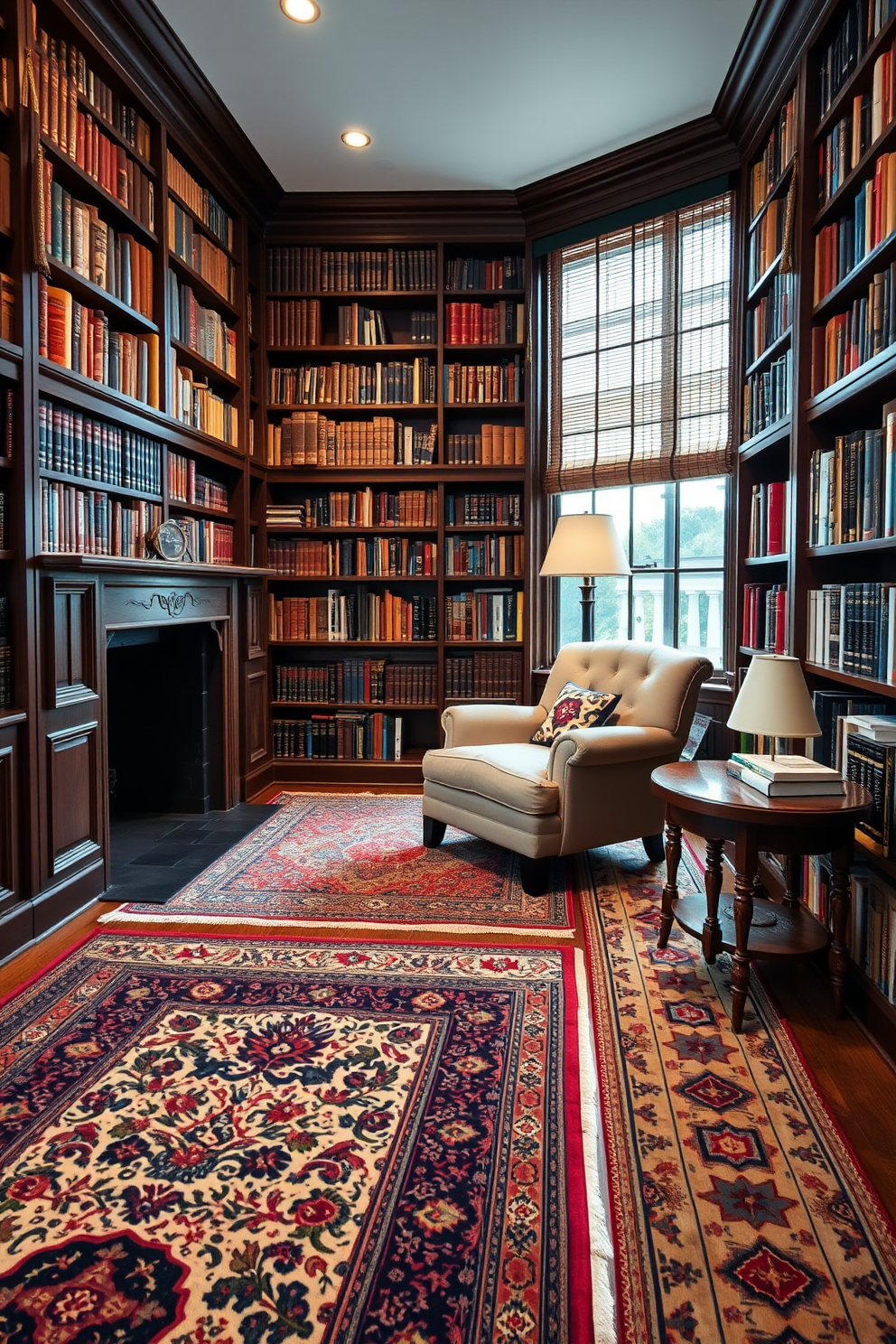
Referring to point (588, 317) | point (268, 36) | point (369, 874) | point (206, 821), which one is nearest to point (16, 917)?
point (369, 874)

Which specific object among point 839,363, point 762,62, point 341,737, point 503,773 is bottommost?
point 341,737

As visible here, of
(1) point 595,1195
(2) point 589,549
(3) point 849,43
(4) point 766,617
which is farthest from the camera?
(2) point 589,549

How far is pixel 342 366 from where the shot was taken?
16.4 feet

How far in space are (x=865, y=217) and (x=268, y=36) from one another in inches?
96.0

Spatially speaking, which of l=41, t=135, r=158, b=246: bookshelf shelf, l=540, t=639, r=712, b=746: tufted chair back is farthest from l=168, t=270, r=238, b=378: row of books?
l=540, t=639, r=712, b=746: tufted chair back

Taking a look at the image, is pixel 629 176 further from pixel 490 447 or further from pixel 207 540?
pixel 207 540

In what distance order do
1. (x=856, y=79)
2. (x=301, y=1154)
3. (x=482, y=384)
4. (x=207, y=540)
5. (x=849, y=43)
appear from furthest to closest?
(x=482, y=384), (x=207, y=540), (x=849, y=43), (x=856, y=79), (x=301, y=1154)

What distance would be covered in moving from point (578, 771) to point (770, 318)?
6.87 ft

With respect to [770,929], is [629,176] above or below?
above

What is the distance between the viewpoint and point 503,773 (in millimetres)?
3172

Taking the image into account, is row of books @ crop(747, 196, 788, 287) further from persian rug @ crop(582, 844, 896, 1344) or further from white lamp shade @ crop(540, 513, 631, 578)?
persian rug @ crop(582, 844, 896, 1344)

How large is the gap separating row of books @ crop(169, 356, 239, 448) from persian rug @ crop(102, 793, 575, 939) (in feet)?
6.54

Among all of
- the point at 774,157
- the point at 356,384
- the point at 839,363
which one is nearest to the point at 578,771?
the point at 839,363

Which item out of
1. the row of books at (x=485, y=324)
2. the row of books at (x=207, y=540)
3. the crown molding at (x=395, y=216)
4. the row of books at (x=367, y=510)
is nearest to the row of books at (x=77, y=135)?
the row of books at (x=207, y=540)
